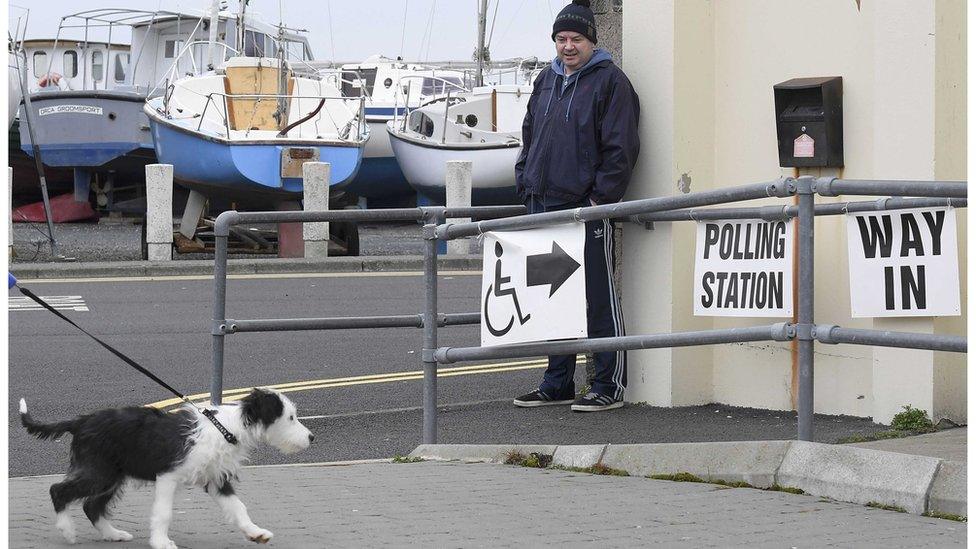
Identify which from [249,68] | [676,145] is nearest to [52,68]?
[249,68]

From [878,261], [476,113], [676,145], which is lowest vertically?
[878,261]

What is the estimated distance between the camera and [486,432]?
25.3ft

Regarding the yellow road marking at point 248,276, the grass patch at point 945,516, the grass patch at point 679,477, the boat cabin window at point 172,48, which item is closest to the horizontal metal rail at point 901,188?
the grass patch at point 945,516

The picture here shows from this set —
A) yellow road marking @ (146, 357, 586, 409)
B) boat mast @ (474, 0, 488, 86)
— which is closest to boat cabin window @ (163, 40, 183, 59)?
boat mast @ (474, 0, 488, 86)

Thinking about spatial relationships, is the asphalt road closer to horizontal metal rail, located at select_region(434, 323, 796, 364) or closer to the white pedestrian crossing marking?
the white pedestrian crossing marking

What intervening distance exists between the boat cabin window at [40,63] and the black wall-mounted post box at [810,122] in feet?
95.4

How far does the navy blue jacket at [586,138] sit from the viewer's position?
7875mm

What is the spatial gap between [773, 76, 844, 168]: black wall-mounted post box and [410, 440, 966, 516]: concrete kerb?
74.1 inches

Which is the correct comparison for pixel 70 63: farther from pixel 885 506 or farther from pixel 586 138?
pixel 885 506

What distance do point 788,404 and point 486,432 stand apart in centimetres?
161

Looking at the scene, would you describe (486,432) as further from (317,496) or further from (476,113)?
(476,113)

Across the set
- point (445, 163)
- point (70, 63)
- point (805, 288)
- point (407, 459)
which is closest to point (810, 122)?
point (805, 288)

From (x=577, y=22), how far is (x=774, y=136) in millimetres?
1247

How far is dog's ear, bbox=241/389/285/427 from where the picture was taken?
505 cm
